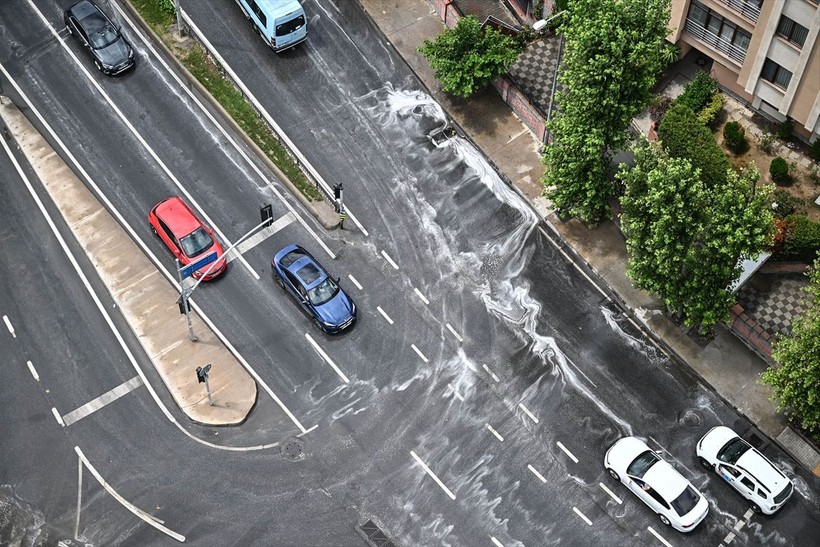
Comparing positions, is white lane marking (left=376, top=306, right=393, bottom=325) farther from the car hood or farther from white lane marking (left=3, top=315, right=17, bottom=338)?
the car hood

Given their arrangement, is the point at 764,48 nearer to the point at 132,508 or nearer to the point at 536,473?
the point at 536,473

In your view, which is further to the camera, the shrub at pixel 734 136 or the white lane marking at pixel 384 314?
the shrub at pixel 734 136

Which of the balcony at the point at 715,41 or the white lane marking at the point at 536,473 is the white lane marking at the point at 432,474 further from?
the balcony at the point at 715,41

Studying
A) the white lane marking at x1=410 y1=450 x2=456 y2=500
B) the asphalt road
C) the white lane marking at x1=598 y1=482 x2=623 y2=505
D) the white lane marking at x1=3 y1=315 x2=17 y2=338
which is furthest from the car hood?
the white lane marking at x1=598 y1=482 x2=623 y2=505

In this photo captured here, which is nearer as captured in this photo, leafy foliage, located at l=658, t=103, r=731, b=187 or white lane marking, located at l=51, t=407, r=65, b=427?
white lane marking, located at l=51, t=407, r=65, b=427

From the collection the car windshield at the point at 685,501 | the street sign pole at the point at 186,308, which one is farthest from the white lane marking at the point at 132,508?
the car windshield at the point at 685,501
